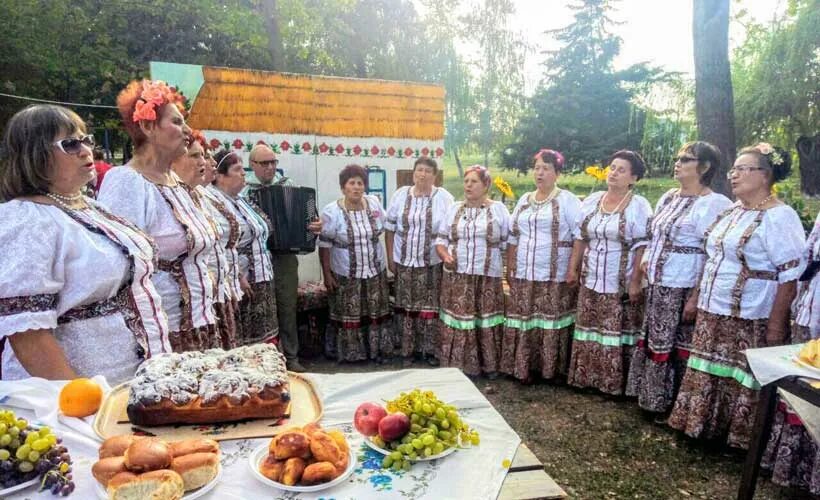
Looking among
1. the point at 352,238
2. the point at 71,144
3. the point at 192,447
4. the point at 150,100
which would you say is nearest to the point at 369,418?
the point at 192,447

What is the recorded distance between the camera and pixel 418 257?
5320mm

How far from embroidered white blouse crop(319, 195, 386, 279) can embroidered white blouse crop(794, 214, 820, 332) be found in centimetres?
364

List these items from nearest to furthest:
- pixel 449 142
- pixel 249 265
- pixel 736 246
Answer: pixel 736 246 < pixel 249 265 < pixel 449 142

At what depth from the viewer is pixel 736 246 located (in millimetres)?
3340

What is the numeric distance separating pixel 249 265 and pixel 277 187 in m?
0.78

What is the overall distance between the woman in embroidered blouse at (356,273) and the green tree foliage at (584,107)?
1101 cm

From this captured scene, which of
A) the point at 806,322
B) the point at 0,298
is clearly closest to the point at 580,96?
the point at 806,322

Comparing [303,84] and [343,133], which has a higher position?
[303,84]

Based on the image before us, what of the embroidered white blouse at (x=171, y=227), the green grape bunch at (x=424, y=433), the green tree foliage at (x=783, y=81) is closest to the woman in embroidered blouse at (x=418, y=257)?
the embroidered white blouse at (x=171, y=227)

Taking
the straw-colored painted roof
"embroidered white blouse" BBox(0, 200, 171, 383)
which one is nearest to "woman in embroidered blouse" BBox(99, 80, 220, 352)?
"embroidered white blouse" BBox(0, 200, 171, 383)

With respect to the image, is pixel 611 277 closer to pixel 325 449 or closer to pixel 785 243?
pixel 785 243

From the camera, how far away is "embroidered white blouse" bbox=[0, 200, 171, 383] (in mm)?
1727

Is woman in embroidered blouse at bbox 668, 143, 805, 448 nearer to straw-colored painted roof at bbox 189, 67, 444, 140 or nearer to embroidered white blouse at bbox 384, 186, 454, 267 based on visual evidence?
embroidered white blouse at bbox 384, 186, 454, 267

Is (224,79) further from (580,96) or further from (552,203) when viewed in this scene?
(580,96)
